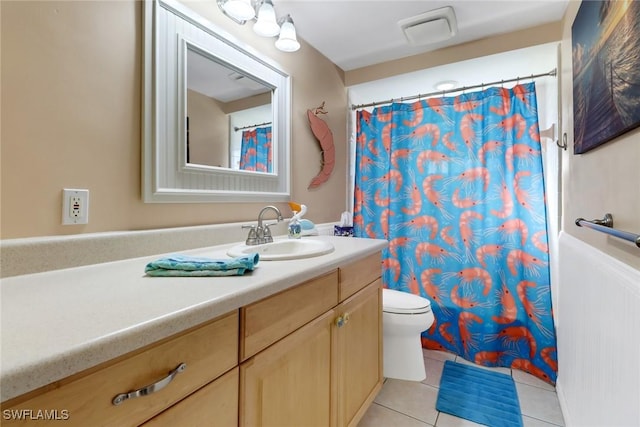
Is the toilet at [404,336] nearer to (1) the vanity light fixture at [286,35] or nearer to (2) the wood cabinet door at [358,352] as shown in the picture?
(2) the wood cabinet door at [358,352]

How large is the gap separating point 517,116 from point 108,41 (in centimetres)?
220

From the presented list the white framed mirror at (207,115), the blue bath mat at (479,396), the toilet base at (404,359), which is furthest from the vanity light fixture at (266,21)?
the blue bath mat at (479,396)

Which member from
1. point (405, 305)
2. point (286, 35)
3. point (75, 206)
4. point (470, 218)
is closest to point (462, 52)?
point (470, 218)

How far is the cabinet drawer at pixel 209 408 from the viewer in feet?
1.85

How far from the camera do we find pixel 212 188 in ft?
4.38

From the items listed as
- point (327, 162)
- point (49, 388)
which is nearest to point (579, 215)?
point (327, 162)

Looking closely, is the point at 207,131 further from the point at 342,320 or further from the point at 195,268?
the point at 342,320

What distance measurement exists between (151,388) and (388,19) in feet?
6.79

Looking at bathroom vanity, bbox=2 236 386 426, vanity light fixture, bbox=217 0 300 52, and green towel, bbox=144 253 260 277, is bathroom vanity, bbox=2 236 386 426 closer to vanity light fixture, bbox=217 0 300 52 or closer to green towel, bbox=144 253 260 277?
green towel, bbox=144 253 260 277

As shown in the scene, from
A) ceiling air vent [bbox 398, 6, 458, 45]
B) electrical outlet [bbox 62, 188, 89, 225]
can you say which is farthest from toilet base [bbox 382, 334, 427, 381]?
ceiling air vent [bbox 398, 6, 458, 45]

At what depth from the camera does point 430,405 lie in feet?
5.18

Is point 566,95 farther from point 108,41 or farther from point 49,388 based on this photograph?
point 49,388

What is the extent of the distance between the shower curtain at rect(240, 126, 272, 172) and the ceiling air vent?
1.06m

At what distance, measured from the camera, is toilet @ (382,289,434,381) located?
1649mm
